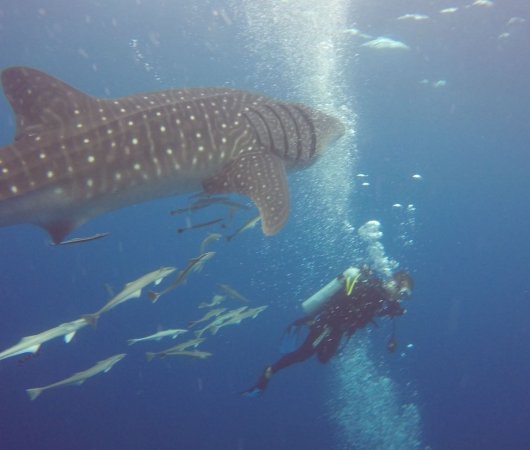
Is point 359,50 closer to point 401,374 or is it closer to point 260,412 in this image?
point 260,412

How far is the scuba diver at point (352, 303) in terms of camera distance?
8797mm

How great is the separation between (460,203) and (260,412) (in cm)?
4528

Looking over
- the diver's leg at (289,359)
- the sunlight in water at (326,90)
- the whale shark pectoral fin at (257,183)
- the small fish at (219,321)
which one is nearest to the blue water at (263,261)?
the sunlight in water at (326,90)

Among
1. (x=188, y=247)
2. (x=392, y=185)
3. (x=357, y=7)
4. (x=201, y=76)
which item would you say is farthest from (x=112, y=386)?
(x=392, y=185)

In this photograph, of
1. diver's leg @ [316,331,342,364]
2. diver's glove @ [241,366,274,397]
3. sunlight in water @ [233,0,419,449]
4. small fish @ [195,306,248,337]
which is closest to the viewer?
small fish @ [195,306,248,337]

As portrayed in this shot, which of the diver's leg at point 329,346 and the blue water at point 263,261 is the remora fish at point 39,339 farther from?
the blue water at point 263,261

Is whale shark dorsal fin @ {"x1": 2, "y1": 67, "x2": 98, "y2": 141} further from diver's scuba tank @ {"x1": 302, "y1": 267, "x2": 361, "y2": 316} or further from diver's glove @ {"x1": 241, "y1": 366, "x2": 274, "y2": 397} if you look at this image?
diver's glove @ {"x1": 241, "y1": 366, "x2": 274, "y2": 397}

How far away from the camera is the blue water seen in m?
22.4

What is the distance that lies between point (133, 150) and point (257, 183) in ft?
4.46

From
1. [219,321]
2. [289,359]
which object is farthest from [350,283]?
[289,359]

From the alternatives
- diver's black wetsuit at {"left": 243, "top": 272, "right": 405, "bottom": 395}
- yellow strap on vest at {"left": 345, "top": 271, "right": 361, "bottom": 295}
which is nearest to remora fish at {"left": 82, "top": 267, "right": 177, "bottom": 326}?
yellow strap on vest at {"left": 345, "top": 271, "right": 361, "bottom": 295}

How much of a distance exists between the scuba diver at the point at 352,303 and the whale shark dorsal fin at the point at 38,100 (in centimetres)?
579

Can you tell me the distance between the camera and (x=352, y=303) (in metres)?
8.88

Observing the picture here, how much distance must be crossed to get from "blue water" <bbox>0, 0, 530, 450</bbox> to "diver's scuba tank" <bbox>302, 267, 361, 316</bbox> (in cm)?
1155
